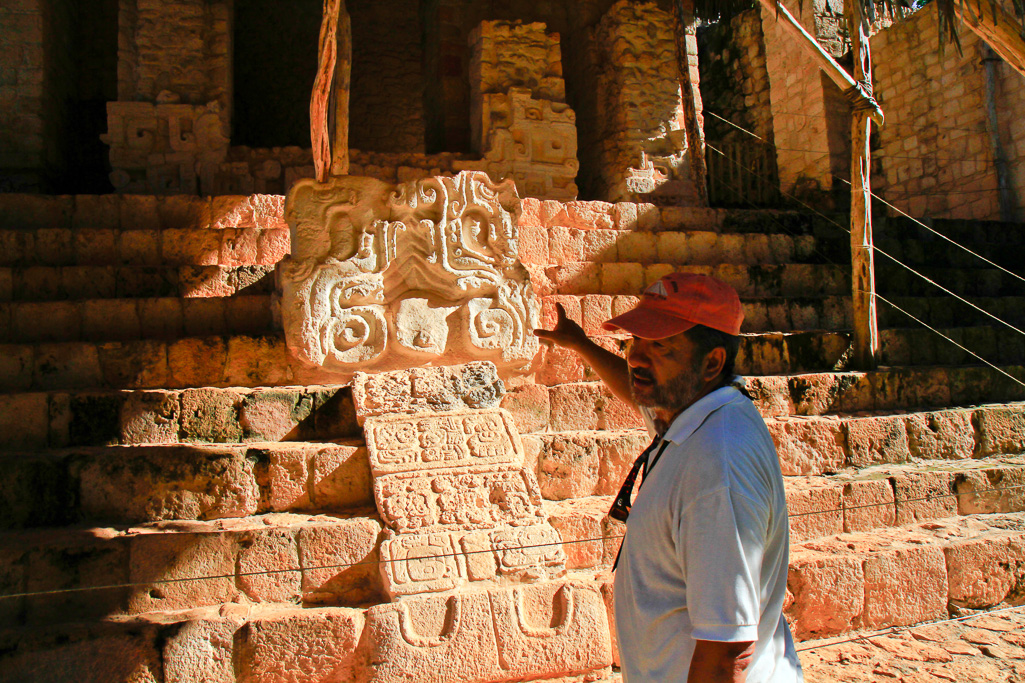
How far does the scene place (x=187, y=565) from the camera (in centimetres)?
262

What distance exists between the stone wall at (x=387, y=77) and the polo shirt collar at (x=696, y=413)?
31.2ft

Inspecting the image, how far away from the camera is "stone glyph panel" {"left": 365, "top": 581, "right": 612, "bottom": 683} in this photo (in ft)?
7.94

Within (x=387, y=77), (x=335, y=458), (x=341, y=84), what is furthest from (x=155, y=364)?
(x=387, y=77)

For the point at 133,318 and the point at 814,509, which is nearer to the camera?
the point at 814,509

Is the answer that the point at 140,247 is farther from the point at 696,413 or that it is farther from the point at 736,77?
the point at 736,77

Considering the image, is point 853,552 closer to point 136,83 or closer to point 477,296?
point 477,296

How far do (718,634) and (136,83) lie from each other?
786 centimetres

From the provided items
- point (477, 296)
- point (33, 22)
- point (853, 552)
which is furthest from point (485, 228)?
point (33, 22)

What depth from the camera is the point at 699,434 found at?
4.52 feet

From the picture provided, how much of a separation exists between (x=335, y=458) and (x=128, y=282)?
2.32m

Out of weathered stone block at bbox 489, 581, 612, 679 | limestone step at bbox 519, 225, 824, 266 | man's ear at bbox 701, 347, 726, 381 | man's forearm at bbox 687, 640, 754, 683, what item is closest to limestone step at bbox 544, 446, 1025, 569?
weathered stone block at bbox 489, 581, 612, 679

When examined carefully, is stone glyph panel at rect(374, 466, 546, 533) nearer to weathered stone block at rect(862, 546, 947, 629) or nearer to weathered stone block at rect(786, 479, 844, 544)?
weathered stone block at rect(786, 479, 844, 544)

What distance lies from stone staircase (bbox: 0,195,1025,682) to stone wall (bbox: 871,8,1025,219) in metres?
3.52

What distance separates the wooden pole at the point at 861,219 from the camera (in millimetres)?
4836
